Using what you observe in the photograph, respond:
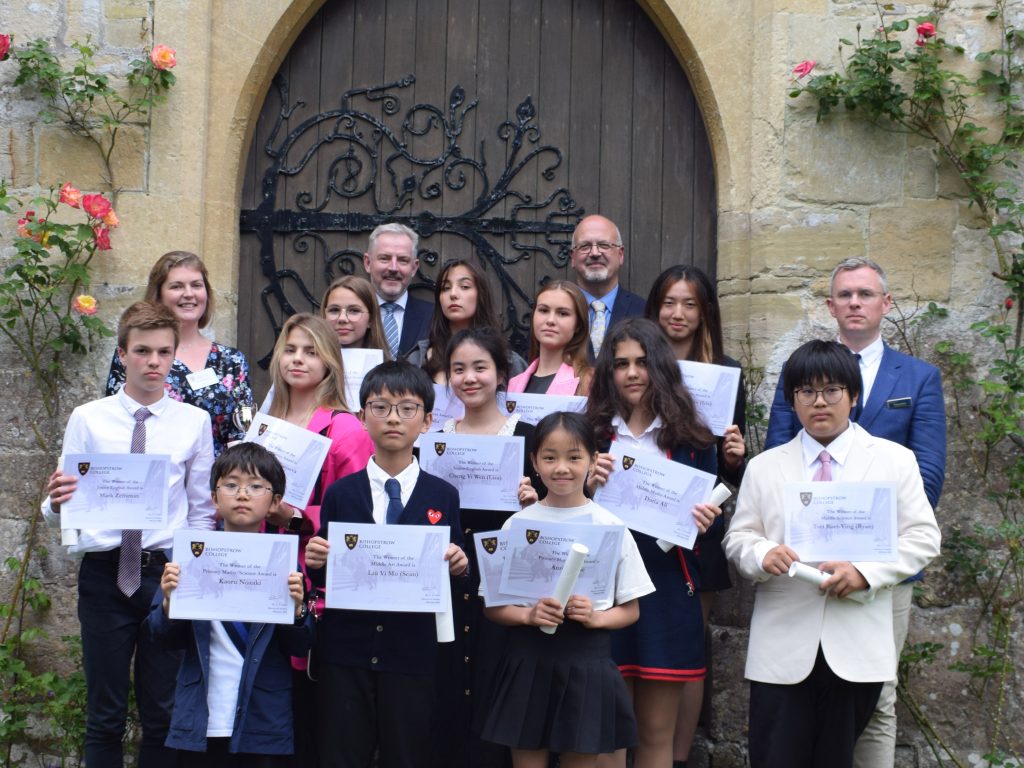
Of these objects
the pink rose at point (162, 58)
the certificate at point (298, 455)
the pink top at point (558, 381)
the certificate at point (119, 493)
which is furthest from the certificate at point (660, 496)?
the pink rose at point (162, 58)

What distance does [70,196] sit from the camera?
4.64 meters

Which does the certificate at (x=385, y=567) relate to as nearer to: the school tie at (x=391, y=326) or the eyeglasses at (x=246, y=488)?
Result: the eyeglasses at (x=246, y=488)

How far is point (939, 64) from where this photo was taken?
15.8 ft

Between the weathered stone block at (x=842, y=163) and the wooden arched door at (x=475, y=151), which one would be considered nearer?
the weathered stone block at (x=842, y=163)

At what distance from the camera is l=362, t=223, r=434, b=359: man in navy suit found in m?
4.79

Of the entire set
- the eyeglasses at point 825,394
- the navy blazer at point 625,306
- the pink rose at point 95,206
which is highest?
the pink rose at point 95,206

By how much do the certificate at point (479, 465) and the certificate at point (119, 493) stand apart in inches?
31.7

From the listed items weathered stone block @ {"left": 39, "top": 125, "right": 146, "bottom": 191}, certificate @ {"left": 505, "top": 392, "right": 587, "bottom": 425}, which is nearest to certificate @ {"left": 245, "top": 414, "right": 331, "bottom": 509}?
certificate @ {"left": 505, "top": 392, "right": 587, "bottom": 425}

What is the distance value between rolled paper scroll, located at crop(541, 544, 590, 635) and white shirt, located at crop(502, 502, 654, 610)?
15 cm

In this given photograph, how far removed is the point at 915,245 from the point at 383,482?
7.77 ft

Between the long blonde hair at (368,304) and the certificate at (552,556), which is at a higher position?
the long blonde hair at (368,304)

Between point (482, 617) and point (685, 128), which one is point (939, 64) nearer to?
point (685, 128)

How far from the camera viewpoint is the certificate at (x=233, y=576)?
3469 mm

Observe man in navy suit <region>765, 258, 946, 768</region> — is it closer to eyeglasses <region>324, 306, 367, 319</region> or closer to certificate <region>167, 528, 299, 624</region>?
eyeglasses <region>324, 306, 367, 319</region>
